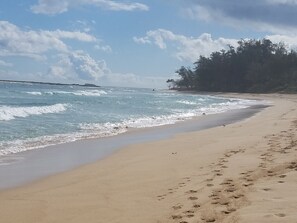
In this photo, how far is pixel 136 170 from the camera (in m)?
9.26

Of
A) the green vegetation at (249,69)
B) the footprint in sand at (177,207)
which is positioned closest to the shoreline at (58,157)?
the footprint in sand at (177,207)

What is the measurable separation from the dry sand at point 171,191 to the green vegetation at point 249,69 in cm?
7903

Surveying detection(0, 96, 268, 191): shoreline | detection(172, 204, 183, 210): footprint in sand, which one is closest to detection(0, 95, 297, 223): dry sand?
detection(172, 204, 183, 210): footprint in sand

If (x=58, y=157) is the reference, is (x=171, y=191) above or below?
above

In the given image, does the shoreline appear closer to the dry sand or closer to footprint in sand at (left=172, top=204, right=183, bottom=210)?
the dry sand

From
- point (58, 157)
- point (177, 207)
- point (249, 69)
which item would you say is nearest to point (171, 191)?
point (177, 207)

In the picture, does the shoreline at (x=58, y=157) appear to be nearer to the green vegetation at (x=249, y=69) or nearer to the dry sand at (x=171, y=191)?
the dry sand at (x=171, y=191)

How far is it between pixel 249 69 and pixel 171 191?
9623cm

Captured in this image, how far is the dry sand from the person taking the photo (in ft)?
18.3

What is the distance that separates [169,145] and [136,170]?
460 cm

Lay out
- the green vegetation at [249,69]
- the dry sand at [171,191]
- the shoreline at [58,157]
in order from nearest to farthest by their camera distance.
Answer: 1. the dry sand at [171,191]
2. the shoreline at [58,157]
3. the green vegetation at [249,69]

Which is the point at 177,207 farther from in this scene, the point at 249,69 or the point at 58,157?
the point at 249,69

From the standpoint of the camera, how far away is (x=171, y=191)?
6.97 metres

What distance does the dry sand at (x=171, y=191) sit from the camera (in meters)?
5.57
